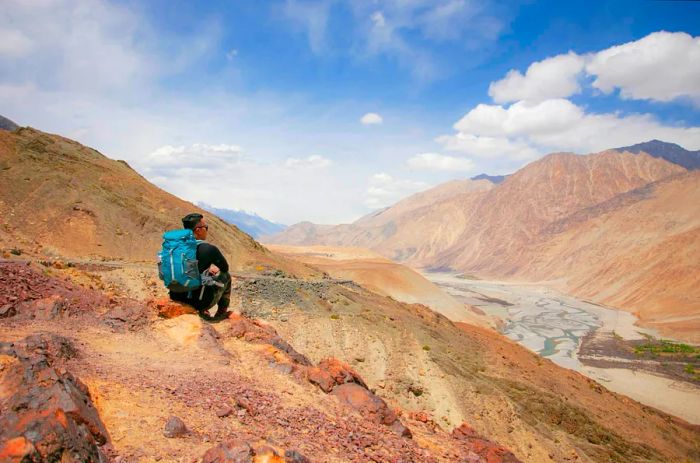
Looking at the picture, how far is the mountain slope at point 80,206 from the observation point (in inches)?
944

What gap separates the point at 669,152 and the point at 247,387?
231 m

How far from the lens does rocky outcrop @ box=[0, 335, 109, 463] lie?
10.1 feet

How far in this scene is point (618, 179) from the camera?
529ft

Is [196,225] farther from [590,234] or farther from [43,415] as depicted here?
[590,234]

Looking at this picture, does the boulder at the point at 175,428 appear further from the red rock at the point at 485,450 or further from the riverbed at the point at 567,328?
the riverbed at the point at 567,328

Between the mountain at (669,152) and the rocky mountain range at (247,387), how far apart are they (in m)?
196

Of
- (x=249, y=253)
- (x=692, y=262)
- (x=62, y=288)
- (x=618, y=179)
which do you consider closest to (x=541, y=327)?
(x=692, y=262)

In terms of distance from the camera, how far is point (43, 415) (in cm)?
335

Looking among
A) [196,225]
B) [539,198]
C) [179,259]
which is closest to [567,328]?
[196,225]

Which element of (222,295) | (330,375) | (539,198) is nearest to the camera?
(330,375)

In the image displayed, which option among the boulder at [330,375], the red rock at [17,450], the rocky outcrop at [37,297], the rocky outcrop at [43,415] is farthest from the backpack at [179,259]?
the red rock at [17,450]

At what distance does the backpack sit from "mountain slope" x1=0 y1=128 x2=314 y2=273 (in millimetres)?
18360

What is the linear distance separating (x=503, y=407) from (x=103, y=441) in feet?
56.3

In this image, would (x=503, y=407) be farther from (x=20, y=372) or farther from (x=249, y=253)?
(x=249, y=253)
